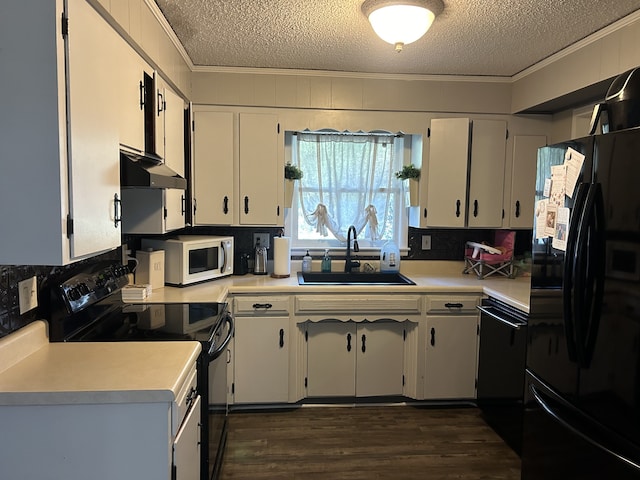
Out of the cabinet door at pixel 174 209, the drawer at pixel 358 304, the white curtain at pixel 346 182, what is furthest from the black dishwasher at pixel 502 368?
the cabinet door at pixel 174 209

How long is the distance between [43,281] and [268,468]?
153 cm

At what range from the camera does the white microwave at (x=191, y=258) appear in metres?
2.87

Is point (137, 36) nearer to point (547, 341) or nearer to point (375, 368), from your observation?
point (547, 341)

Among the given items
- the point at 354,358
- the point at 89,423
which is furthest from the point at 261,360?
the point at 89,423

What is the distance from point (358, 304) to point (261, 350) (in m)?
0.73

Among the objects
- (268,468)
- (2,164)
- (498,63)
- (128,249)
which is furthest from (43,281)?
(498,63)

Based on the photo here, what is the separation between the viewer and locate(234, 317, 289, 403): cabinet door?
2992 millimetres

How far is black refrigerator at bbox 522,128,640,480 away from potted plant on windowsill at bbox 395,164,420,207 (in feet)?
4.57

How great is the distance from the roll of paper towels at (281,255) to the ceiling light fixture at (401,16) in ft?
5.22

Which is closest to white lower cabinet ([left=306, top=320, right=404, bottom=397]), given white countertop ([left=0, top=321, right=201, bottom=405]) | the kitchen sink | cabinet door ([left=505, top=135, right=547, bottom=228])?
the kitchen sink

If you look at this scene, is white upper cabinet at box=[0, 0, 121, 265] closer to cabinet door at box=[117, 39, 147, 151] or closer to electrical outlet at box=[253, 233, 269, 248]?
cabinet door at box=[117, 39, 147, 151]

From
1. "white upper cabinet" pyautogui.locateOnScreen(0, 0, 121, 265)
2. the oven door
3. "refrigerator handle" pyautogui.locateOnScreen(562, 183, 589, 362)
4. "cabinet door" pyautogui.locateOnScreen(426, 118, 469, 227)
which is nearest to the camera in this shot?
"white upper cabinet" pyautogui.locateOnScreen(0, 0, 121, 265)

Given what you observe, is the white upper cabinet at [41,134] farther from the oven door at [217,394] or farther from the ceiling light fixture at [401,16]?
the ceiling light fixture at [401,16]

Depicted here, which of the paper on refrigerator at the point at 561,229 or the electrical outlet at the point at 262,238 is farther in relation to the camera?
the electrical outlet at the point at 262,238
